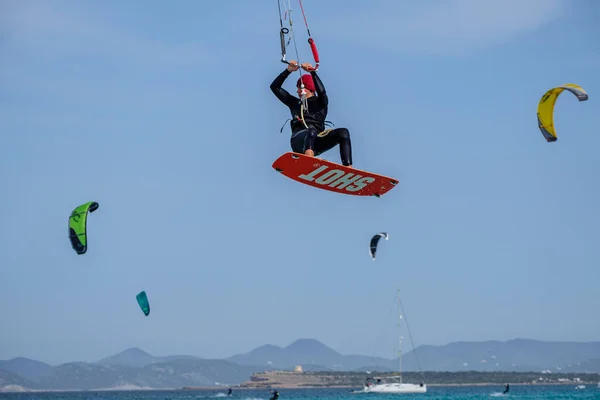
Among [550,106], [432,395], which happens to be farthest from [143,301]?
[432,395]

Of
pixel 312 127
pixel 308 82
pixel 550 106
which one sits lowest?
pixel 312 127

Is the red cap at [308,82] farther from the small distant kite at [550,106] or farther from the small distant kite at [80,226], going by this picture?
the small distant kite at [80,226]

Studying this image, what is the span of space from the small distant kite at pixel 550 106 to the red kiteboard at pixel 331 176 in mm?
3661

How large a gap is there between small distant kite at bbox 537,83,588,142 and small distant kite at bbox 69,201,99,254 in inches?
484

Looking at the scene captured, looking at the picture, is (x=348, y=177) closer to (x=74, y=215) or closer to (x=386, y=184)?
(x=386, y=184)

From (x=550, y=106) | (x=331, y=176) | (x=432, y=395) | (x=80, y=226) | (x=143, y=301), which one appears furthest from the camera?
(x=432, y=395)

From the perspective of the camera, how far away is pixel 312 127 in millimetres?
13125

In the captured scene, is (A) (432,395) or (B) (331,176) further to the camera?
(A) (432,395)

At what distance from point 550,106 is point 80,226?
44.4 feet

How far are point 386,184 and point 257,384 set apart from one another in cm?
16816

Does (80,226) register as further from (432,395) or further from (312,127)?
(432,395)

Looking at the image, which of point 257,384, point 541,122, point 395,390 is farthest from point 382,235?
point 257,384

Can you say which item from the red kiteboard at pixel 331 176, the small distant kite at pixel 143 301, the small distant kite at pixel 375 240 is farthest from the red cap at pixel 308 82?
the small distant kite at pixel 375 240

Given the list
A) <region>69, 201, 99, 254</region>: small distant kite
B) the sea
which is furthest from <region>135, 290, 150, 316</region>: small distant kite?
the sea
